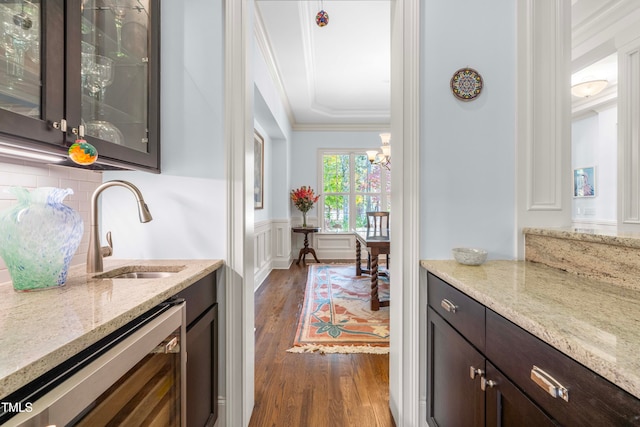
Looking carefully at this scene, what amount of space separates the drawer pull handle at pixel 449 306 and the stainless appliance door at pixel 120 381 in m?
1.02

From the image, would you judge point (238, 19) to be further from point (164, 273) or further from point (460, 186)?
point (460, 186)

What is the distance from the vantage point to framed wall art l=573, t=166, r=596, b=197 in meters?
5.14

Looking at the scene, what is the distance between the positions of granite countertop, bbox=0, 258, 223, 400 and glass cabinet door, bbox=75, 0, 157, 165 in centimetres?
52

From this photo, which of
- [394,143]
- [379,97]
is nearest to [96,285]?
[394,143]

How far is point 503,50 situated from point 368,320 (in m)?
2.44

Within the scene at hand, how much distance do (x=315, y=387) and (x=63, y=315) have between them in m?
1.60

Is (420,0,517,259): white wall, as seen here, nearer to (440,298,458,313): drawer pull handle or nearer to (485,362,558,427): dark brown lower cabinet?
(440,298,458,313): drawer pull handle

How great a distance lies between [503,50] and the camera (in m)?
1.53

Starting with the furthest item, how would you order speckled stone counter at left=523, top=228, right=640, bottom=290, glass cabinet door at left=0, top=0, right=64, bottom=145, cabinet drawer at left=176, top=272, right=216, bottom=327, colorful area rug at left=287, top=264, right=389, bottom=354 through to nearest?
colorful area rug at left=287, top=264, right=389, bottom=354 → cabinet drawer at left=176, top=272, right=216, bottom=327 → speckled stone counter at left=523, top=228, right=640, bottom=290 → glass cabinet door at left=0, top=0, right=64, bottom=145

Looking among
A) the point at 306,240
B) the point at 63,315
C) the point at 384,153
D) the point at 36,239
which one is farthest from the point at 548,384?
the point at 306,240

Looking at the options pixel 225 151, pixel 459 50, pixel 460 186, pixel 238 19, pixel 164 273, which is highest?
pixel 238 19

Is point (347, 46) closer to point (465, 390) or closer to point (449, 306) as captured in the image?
point (449, 306)

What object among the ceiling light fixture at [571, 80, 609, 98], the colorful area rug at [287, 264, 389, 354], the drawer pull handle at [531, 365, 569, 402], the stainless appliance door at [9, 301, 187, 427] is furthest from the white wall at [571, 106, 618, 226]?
the stainless appliance door at [9, 301, 187, 427]

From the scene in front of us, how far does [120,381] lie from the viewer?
72 cm
